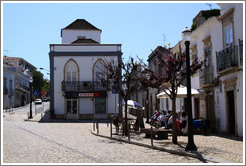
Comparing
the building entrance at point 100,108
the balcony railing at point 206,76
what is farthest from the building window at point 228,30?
the building entrance at point 100,108

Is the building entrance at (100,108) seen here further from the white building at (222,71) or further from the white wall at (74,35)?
the white building at (222,71)

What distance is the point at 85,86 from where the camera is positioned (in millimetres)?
39000

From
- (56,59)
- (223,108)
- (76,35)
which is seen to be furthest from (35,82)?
(223,108)

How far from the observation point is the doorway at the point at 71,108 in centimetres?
3872

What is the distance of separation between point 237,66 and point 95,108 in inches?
977

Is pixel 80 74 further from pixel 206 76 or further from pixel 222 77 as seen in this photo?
pixel 222 77

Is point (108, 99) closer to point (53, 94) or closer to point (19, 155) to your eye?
point (53, 94)

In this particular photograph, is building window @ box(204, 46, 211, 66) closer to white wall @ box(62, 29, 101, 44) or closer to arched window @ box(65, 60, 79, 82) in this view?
arched window @ box(65, 60, 79, 82)

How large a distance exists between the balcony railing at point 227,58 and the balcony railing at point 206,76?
6.23 ft

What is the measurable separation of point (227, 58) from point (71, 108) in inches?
977

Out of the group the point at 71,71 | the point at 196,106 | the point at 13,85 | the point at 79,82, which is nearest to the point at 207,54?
the point at 196,106

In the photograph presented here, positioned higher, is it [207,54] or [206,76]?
[207,54]

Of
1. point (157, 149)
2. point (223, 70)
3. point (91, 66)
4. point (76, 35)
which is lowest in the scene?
point (157, 149)

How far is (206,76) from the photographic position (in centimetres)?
2028
